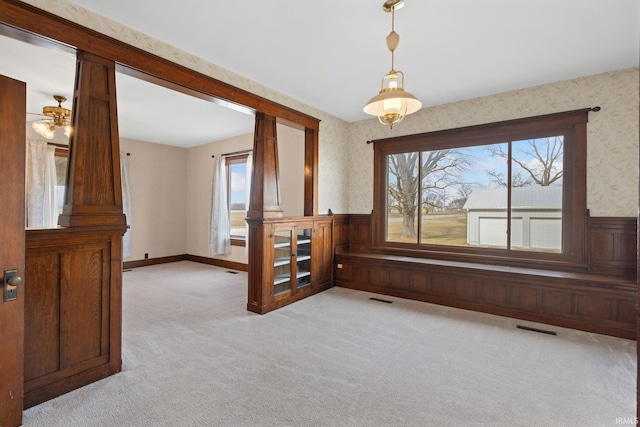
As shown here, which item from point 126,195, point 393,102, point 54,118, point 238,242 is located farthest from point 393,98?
point 126,195

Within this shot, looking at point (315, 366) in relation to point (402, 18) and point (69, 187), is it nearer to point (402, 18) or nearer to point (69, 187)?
point (69, 187)

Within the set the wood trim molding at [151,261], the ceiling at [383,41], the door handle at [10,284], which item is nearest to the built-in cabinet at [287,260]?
the ceiling at [383,41]

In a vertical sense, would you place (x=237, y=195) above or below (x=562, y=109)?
below

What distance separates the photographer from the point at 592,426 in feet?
5.68

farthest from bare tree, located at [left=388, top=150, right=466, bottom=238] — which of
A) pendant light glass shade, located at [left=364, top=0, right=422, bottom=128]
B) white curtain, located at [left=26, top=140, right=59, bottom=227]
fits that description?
white curtain, located at [left=26, top=140, right=59, bottom=227]

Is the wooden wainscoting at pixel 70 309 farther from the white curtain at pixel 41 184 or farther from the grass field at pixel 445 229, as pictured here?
the white curtain at pixel 41 184

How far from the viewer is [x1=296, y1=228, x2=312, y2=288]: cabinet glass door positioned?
423 centimetres

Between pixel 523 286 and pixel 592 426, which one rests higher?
pixel 523 286

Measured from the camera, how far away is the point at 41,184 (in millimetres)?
5043

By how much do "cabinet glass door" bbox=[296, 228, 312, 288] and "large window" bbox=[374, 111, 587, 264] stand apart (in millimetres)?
1266

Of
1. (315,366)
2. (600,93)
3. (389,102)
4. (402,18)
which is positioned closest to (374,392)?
(315,366)

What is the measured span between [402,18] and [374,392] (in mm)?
2847

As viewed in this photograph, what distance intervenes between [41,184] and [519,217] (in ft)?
24.7

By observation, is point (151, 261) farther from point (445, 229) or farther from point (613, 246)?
point (613, 246)
